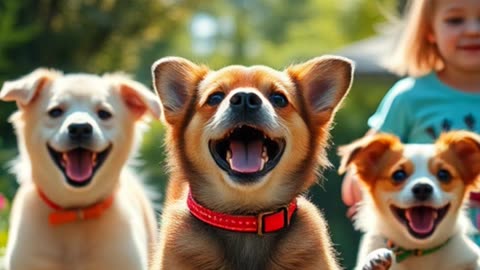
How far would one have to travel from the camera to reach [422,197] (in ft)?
15.9

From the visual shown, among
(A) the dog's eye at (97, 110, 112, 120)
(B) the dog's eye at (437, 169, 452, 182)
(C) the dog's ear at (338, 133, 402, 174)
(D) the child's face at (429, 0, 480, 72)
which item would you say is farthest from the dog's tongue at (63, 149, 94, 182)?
(D) the child's face at (429, 0, 480, 72)

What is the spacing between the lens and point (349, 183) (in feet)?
18.6

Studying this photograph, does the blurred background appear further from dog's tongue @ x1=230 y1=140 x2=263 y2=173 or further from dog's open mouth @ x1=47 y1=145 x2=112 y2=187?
dog's tongue @ x1=230 y1=140 x2=263 y2=173

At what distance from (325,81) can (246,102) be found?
531mm

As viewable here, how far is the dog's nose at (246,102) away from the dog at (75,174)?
5.00 ft

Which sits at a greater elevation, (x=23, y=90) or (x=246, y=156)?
(x=23, y=90)

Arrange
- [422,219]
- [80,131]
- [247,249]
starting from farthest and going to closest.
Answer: [80,131], [422,219], [247,249]

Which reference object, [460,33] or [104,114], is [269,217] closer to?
[104,114]

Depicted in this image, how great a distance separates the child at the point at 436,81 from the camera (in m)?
5.48

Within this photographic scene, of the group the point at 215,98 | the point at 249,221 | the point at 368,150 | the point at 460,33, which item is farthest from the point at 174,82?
the point at 460,33

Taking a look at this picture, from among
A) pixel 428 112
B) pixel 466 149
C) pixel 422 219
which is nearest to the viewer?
pixel 422 219

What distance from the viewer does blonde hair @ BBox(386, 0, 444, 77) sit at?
5.70m

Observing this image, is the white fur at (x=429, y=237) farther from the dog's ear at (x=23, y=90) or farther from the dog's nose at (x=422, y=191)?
the dog's ear at (x=23, y=90)

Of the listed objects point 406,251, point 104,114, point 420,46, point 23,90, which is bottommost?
point 406,251
